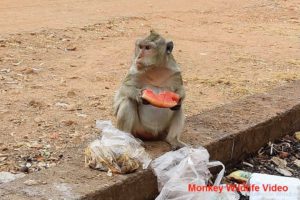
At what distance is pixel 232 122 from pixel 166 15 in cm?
688

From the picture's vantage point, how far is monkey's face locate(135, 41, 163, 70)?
174 inches

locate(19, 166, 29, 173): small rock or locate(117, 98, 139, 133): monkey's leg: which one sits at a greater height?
locate(117, 98, 139, 133): monkey's leg

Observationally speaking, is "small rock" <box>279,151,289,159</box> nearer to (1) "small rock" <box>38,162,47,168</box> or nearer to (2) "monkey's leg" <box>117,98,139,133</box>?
(2) "monkey's leg" <box>117,98,139,133</box>

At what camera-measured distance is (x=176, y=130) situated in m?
4.64

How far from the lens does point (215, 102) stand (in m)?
6.68

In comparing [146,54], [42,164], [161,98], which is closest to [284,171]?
[161,98]

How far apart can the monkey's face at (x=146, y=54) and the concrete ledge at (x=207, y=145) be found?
61cm

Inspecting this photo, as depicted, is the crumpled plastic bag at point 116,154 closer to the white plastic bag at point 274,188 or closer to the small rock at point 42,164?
the small rock at point 42,164

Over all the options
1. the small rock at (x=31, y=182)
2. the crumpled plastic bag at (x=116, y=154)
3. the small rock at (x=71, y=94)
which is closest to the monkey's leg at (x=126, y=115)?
the crumpled plastic bag at (x=116, y=154)

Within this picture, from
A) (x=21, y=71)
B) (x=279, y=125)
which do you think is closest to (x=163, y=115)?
(x=279, y=125)

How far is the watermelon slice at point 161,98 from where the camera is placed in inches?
175

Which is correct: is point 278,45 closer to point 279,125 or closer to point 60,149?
point 279,125

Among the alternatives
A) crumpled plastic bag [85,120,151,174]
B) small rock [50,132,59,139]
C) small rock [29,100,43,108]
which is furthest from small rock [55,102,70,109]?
crumpled plastic bag [85,120,151,174]

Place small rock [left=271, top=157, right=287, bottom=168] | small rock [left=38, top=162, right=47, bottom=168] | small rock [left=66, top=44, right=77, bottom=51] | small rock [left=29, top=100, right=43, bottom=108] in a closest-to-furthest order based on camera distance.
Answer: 1. small rock [left=38, top=162, right=47, bottom=168]
2. small rock [left=271, top=157, right=287, bottom=168]
3. small rock [left=29, top=100, right=43, bottom=108]
4. small rock [left=66, top=44, right=77, bottom=51]
